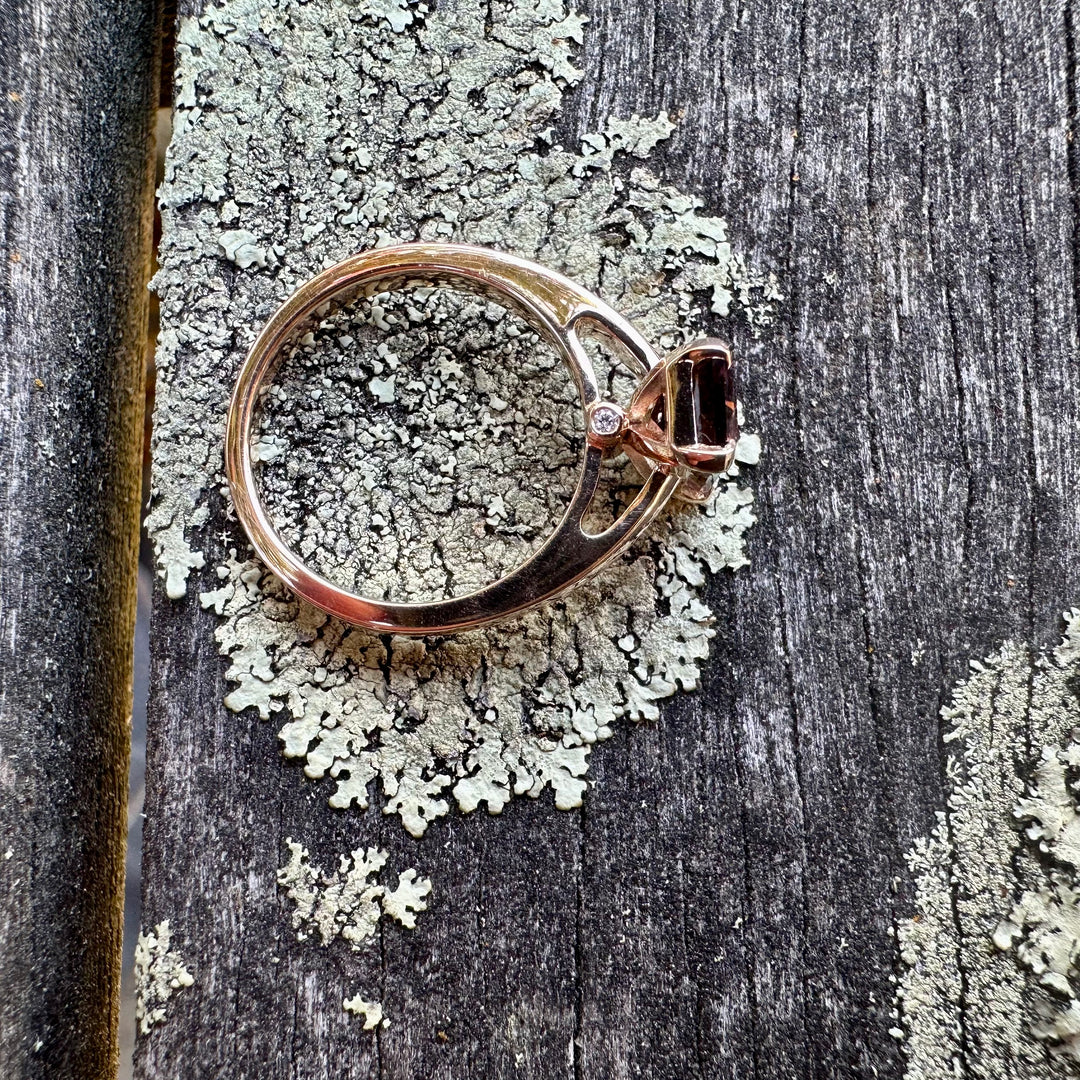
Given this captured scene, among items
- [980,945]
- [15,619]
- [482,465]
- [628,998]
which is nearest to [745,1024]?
[628,998]

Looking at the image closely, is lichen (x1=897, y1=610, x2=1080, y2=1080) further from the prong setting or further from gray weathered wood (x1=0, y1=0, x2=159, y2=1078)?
gray weathered wood (x1=0, y1=0, x2=159, y2=1078)

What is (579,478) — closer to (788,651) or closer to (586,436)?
(586,436)

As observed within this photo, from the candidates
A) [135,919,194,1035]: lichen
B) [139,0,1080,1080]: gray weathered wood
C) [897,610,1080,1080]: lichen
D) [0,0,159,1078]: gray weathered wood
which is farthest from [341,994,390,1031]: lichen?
[897,610,1080,1080]: lichen

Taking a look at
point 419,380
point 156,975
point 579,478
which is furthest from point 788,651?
point 156,975

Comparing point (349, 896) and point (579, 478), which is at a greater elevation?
point (579, 478)

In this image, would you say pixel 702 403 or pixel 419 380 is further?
pixel 419 380

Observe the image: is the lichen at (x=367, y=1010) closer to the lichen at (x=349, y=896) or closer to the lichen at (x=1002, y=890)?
the lichen at (x=349, y=896)
